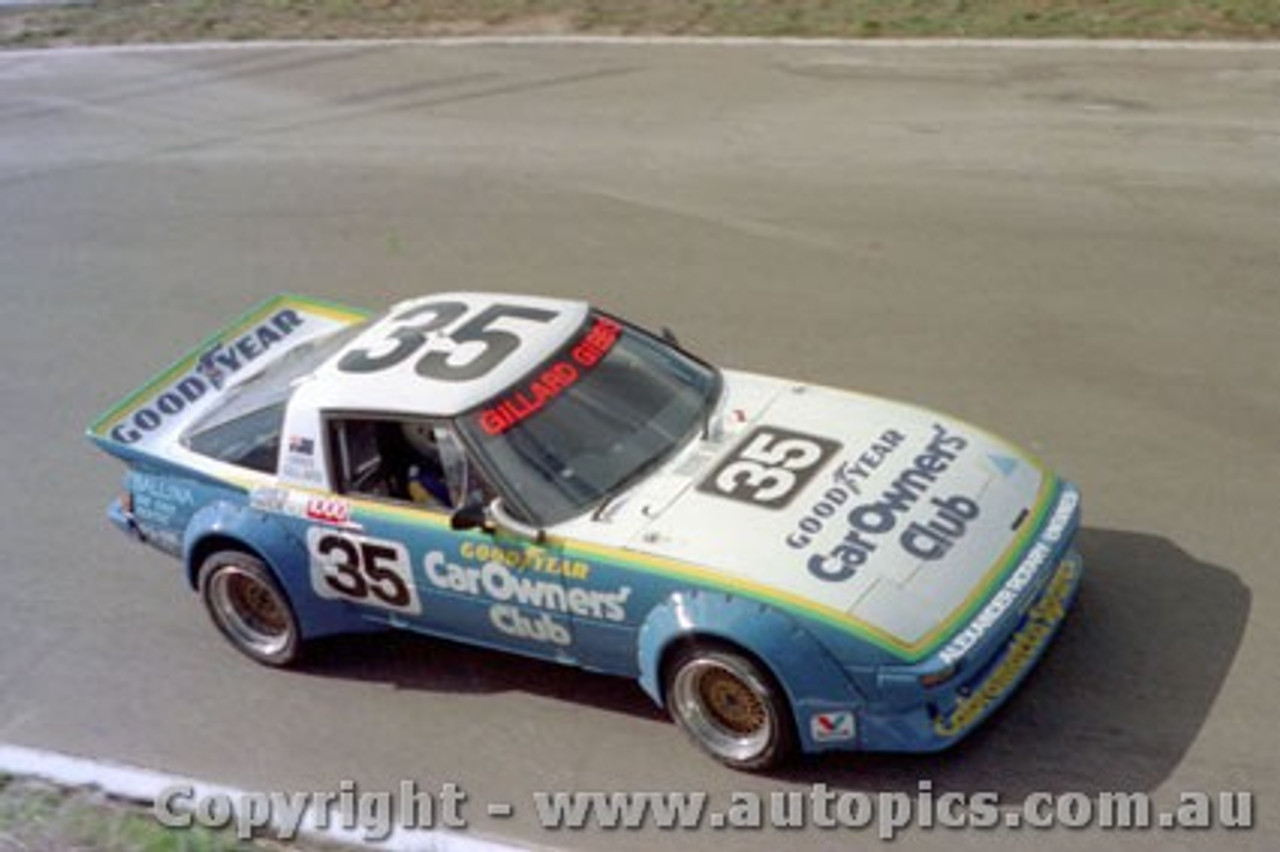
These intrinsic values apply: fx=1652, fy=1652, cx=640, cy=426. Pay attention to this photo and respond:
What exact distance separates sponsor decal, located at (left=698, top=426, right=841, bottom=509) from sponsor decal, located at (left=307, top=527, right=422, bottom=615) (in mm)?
1336

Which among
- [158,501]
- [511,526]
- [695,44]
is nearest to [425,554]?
[511,526]

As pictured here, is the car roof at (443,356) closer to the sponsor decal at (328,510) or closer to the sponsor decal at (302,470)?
the sponsor decal at (302,470)

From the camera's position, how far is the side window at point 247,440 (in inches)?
291

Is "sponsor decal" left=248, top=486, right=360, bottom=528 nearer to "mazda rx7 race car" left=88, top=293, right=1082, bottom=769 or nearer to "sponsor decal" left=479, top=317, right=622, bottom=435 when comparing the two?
"mazda rx7 race car" left=88, top=293, right=1082, bottom=769

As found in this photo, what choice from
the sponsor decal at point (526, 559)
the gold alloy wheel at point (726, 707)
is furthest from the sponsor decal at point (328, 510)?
the gold alloy wheel at point (726, 707)

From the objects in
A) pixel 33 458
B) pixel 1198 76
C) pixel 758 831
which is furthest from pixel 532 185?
pixel 758 831

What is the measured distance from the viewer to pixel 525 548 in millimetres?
6613

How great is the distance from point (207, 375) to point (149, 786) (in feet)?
7.91

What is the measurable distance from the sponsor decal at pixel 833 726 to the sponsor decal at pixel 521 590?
86cm

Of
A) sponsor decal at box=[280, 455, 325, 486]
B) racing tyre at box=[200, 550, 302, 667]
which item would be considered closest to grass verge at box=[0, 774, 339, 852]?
racing tyre at box=[200, 550, 302, 667]

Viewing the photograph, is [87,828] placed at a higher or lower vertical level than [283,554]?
lower

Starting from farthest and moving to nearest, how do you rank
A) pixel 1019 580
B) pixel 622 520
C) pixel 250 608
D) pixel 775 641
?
pixel 250 608 → pixel 622 520 → pixel 1019 580 → pixel 775 641

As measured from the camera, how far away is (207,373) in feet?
27.3

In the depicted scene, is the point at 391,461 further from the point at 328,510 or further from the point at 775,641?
the point at 775,641
